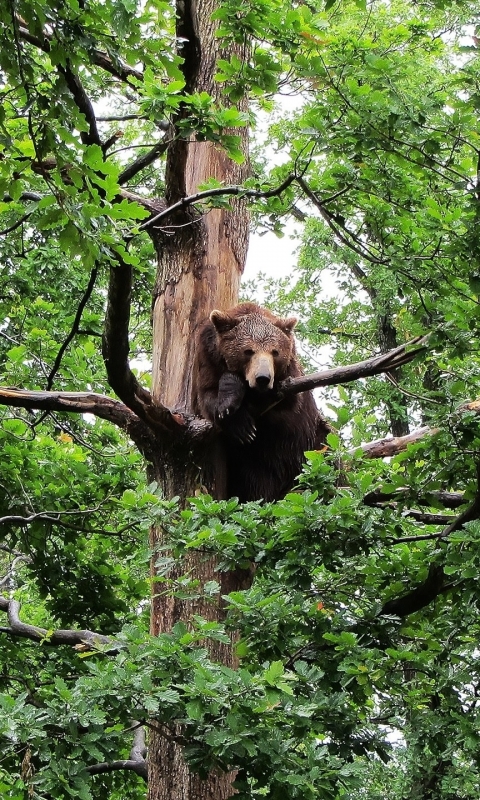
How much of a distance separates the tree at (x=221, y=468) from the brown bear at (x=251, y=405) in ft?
0.87

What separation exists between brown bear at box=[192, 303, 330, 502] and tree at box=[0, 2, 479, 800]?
265mm

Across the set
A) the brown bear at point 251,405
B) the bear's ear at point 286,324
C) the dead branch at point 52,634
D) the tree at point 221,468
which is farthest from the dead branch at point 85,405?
the bear's ear at point 286,324

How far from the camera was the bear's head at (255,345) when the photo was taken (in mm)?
5867

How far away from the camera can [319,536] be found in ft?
13.0

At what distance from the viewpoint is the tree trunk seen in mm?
4449

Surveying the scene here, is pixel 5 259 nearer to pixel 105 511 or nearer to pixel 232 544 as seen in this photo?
pixel 105 511

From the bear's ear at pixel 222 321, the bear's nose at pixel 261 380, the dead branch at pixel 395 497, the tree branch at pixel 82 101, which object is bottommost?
the dead branch at pixel 395 497

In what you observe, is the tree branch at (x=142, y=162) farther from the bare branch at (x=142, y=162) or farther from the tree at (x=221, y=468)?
the tree at (x=221, y=468)

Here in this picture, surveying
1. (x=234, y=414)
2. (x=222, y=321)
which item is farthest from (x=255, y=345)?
(x=234, y=414)

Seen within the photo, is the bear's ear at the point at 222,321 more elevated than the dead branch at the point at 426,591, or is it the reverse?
the bear's ear at the point at 222,321

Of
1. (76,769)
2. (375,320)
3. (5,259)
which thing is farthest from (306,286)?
(76,769)

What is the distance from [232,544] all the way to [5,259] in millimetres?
5274

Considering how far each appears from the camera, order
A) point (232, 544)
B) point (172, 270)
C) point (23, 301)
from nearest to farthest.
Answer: point (232, 544)
point (172, 270)
point (23, 301)

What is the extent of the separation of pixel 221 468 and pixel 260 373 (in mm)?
786
